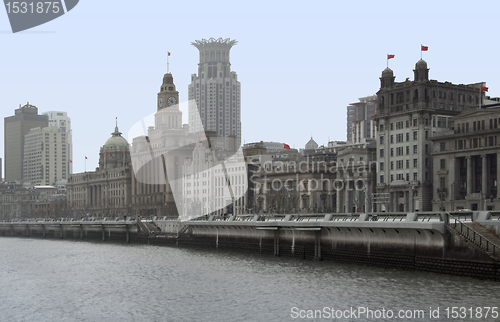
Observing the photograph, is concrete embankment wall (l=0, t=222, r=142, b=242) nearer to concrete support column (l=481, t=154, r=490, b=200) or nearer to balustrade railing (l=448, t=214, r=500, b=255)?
concrete support column (l=481, t=154, r=490, b=200)

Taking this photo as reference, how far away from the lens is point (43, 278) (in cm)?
7950

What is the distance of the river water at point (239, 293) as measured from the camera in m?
52.0

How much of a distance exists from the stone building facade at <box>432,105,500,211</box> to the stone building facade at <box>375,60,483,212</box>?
3.27 meters

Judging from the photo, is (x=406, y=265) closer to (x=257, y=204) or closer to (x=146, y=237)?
(x=146, y=237)

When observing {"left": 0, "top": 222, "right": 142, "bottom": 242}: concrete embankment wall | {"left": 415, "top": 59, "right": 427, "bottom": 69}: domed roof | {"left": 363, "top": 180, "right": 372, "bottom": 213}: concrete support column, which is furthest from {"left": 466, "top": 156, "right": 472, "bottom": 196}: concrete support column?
{"left": 0, "top": 222, "right": 142, "bottom": 242}: concrete embankment wall

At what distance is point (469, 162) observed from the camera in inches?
5157

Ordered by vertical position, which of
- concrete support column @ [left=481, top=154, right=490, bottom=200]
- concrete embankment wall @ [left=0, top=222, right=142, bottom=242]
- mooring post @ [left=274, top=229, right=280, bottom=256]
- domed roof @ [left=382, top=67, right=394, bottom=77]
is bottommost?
concrete embankment wall @ [left=0, top=222, right=142, bottom=242]

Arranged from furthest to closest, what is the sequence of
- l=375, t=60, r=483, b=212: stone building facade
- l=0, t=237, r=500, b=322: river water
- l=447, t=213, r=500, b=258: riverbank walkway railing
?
l=375, t=60, r=483, b=212: stone building facade, l=447, t=213, r=500, b=258: riverbank walkway railing, l=0, t=237, r=500, b=322: river water

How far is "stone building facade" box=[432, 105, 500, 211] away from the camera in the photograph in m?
127

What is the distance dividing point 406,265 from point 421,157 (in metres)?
73.3

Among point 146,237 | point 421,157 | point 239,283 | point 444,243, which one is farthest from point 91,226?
point 444,243

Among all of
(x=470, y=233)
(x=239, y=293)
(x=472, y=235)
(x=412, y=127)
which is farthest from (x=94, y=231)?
(x=472, y=235)

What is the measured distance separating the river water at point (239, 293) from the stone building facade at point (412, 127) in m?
59.2

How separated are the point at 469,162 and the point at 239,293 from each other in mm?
79846
